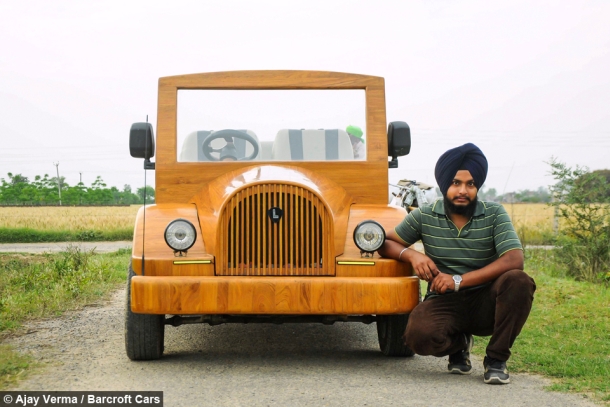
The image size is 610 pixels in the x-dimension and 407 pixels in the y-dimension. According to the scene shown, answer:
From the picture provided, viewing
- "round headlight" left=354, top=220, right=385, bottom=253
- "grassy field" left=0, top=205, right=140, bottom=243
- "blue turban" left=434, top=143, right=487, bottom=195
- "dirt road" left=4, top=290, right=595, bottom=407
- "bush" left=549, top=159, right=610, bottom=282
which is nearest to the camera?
"dirt road" left=4, top=290, right=595, bottom=407

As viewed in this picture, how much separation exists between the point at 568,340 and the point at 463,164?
2124 mm

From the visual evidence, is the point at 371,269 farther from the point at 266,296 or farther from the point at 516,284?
the point at 516,284

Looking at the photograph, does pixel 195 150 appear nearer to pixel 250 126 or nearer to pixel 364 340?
pixel 250 126

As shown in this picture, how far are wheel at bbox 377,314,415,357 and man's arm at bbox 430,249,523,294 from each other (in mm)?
647

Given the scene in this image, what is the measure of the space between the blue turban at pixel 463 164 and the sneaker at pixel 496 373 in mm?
1114

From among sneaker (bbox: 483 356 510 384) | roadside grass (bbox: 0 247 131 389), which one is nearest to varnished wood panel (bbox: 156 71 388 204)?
roadside grass (bbox: 0 247 131 389)

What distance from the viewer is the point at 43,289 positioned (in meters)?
9.66

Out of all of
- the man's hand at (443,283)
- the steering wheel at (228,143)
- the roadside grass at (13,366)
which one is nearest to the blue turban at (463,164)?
the man's hand at (443,283)

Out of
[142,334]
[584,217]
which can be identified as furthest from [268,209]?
[584,217]

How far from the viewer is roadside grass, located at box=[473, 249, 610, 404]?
4.94 meters

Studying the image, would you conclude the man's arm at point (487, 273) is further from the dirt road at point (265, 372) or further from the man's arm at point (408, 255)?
the dirt road at point (265, 372)

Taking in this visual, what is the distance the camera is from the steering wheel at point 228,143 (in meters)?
6.45

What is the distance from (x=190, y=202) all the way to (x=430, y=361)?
7.31 ft

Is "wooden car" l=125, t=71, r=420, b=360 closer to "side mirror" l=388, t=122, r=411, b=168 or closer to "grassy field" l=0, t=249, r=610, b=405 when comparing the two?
"side mirror" l=388, t=122, r=411, b=168
